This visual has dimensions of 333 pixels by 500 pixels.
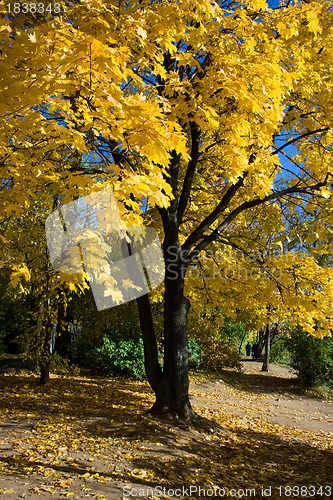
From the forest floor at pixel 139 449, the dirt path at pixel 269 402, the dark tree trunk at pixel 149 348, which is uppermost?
the dark tree trunk at pixel 149 348

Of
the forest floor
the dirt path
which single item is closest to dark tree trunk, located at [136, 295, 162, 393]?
the forest floor

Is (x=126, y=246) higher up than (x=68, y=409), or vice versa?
(x=126, y=246)

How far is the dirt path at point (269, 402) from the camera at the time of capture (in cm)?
877

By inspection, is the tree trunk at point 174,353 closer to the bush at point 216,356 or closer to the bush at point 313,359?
the bush at point 313,359

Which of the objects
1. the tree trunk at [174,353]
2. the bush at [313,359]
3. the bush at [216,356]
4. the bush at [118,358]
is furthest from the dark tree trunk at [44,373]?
the bush at [313,359]

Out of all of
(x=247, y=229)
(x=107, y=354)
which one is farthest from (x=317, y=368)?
(x=107, y=354)

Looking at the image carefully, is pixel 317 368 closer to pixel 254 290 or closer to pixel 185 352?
pixel 254 290

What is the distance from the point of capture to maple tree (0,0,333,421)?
289cm

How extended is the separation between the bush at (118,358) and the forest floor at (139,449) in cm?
185

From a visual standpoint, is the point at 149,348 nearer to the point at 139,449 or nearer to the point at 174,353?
the point at 174,353

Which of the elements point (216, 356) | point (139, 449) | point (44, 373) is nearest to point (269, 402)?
point (216, 356)

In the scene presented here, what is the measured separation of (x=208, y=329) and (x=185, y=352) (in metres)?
8.00

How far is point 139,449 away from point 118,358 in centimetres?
674

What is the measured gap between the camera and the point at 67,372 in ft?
37.2
